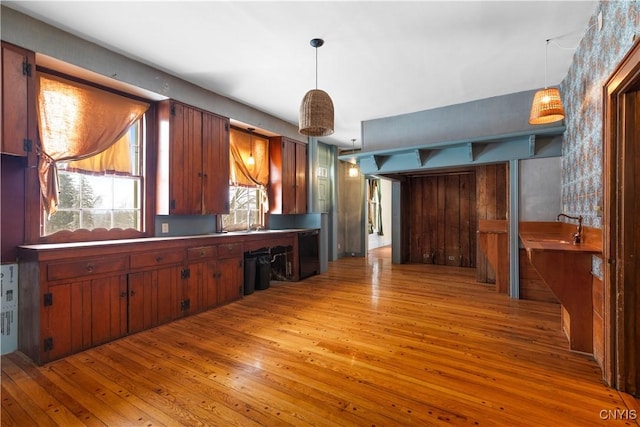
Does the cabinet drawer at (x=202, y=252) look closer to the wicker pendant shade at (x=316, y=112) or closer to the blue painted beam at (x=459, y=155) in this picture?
the wicker pendant shade at (x=316, y=112)

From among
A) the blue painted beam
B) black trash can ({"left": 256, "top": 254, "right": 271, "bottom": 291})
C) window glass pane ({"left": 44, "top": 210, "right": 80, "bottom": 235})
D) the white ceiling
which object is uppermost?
the white ceiling

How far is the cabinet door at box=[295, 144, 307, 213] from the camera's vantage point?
19.6 ft

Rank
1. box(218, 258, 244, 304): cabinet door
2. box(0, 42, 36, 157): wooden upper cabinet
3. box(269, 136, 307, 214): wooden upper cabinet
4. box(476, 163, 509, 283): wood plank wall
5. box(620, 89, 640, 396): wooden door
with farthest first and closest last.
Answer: box(269, 136, 307, 214): wooden upper cabinet < box(476, 163, 509, 283): wood plank wall < box(218, 258, 244, 304): cabinet door < box(0, 42, 36, 157): wooden upper cabinet < box(620, 89, 640, 396): wooden door

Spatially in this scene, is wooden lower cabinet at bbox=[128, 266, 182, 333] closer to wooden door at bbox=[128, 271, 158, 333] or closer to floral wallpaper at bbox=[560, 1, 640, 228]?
wooden door at bbox=[128, 271, 158, 333]

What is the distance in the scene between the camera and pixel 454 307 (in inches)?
153

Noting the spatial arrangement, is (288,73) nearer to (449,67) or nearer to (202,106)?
(202,106)

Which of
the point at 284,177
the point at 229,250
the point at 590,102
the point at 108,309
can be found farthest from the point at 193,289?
the point at 590,102

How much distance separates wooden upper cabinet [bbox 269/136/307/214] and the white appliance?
354 centimetres

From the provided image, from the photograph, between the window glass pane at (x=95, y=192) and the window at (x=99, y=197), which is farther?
the window glass pane at (x=95, y=192)

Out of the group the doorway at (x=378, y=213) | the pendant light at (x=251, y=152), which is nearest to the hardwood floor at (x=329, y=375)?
the pendant light at (x=251, y=152)

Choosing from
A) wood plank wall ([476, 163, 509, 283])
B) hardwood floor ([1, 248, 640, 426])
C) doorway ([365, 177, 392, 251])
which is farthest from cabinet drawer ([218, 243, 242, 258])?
doorway ([365, 177, 392, 251])

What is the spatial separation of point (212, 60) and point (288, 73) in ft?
2.91

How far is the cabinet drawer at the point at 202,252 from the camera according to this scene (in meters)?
3.68

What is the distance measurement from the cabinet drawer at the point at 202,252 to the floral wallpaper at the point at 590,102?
3872 millimetres
